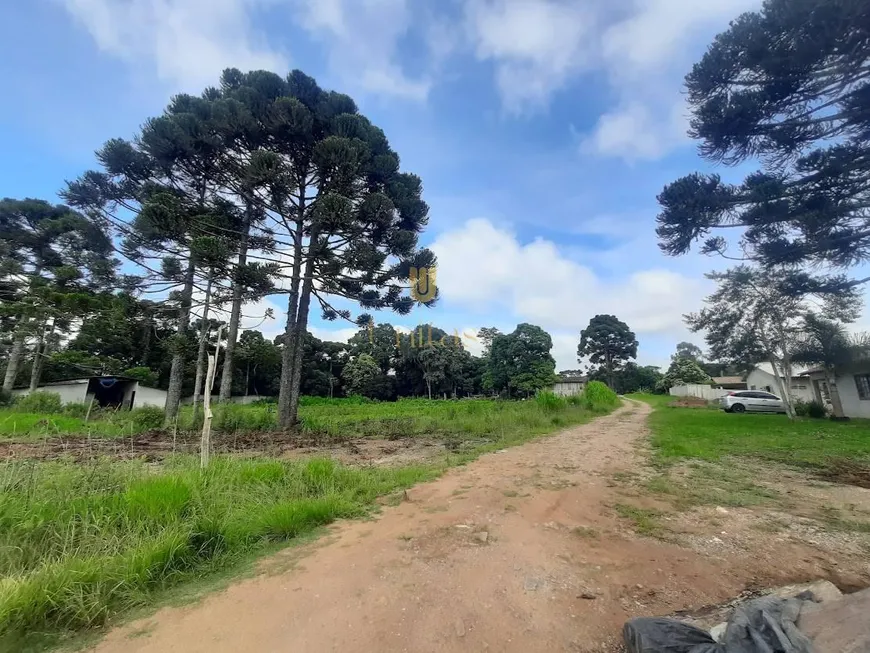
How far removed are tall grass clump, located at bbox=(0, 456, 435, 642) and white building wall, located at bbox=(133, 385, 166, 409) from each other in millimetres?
23763

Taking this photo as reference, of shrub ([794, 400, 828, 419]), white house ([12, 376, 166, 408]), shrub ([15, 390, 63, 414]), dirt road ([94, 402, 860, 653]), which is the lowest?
dirt road ([94, 402, 860, 653])

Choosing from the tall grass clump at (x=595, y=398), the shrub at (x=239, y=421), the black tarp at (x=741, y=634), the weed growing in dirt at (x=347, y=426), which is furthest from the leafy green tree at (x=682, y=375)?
the black tarp at (x=741, y=634)

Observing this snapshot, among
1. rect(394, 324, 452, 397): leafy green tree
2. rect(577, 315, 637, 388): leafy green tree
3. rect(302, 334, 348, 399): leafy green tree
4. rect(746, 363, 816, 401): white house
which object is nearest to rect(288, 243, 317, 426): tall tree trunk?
rect(746, 363, 816, 401): white house

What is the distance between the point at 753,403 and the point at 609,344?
35260 millimetres

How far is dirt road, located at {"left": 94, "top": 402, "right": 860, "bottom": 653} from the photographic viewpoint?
1.95m

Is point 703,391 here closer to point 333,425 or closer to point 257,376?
point 333,425

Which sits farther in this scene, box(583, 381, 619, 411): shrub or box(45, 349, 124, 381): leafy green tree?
box(583, 381, 619, 411): shrub

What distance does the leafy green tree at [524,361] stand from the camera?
33.0 metres

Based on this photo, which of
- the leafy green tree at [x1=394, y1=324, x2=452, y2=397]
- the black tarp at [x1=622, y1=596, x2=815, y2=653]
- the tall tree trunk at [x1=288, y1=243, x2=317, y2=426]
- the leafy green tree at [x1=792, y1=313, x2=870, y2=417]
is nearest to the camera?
the black tarp at [x1=622, y1=596, x2=815, y2=653]

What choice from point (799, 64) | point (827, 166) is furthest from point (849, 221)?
point (799, 64)

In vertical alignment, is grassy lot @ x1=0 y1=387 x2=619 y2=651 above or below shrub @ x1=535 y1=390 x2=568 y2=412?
below

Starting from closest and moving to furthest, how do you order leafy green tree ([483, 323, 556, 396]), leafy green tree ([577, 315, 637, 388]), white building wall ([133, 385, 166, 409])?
white building wall ([133, 385, 166, 409])
leafy green tree ([483, 323, 556, 396])
leafy green tree ([577, 315, 637, 388])

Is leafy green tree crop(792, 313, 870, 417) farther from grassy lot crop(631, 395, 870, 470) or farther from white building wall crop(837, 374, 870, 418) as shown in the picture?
grassy lot crop(631, 395, 870, 470)

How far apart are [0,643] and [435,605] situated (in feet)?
7.04
